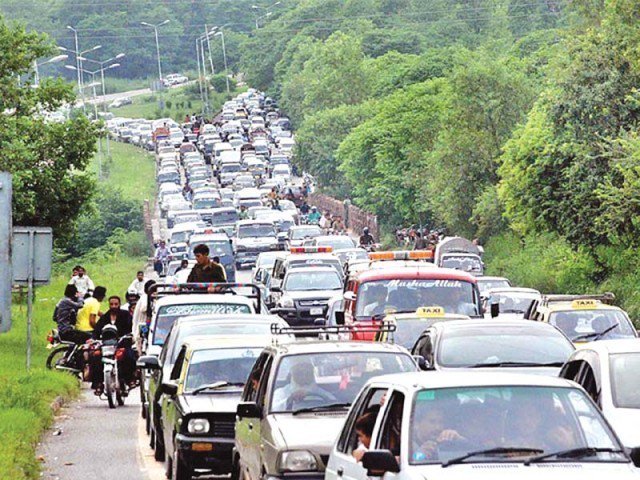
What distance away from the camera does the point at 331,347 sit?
14.4m

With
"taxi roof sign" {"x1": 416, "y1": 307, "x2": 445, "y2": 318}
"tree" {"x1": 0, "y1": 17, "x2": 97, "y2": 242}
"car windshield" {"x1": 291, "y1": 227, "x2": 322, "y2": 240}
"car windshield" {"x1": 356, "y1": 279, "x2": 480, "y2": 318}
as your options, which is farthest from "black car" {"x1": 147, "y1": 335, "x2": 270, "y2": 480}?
"car windshield" {"x1": 291, "y1": 227, "x2": 322, "y2": 240}

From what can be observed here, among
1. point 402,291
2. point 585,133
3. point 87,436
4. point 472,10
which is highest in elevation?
point 472,10

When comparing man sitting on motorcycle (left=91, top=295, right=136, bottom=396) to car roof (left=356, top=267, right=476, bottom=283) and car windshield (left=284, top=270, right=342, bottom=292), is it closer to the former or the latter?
car roof (left=356, top=267, right=476, bottom=283)

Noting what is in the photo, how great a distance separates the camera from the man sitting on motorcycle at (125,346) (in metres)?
25.8

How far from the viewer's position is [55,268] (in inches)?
2549

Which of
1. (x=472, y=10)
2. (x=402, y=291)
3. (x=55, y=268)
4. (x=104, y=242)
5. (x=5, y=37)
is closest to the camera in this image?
(x=402, y=291)

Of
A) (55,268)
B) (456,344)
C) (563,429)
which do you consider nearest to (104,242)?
(55,268)

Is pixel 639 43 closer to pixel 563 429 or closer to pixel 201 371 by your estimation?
pixel 201 371

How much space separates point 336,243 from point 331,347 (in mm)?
44501

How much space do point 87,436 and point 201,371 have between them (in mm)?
5160

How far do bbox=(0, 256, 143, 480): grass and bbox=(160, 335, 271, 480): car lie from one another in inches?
58.0

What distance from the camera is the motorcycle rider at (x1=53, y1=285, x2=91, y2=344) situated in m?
28.6

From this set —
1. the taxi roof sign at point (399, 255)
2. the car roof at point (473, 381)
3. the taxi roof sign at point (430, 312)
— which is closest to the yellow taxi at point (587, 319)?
the taxi roof sign at point (430, 312)

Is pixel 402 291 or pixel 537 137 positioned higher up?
pixel 537 137
